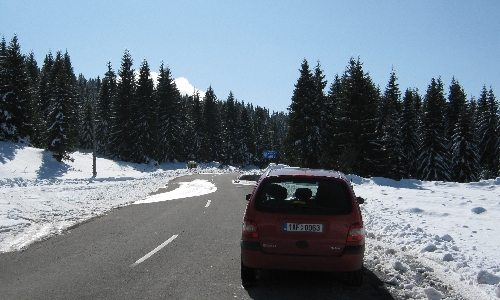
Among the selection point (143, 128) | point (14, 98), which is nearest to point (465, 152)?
point (143, 128)

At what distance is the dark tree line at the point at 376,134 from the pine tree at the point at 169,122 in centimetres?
2539

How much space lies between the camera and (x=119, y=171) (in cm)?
4844

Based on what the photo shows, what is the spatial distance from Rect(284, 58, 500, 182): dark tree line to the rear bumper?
29907 millimetres

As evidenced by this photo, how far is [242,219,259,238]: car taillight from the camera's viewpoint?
5258mm

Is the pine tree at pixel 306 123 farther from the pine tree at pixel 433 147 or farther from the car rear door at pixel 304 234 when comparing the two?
the car rear door at pixel 304 234

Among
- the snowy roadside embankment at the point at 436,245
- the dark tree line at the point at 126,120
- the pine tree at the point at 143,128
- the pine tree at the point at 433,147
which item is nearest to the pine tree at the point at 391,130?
the pine tree at the point at 433,147

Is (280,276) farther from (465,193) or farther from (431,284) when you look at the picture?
(465,193)

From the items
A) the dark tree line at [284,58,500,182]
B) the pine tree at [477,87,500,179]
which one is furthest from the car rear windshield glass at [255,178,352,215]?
the pine tree at [477,87,500,179]

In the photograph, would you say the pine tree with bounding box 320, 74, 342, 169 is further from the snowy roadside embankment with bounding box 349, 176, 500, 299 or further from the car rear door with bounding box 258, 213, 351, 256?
the car rear door with bounding box 258, 213, 351, 256

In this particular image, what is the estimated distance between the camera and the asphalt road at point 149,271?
509 centimetres

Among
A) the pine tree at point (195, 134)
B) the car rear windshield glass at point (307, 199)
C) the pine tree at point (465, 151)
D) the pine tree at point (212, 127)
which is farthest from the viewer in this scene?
the pine tree at point (212, 127)

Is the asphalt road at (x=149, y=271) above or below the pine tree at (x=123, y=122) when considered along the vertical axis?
below

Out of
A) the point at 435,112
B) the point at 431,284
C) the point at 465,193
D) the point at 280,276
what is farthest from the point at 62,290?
the point at 435,112

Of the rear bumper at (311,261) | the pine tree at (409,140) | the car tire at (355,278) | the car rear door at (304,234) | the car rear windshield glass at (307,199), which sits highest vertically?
the pine tree at (409,140)
